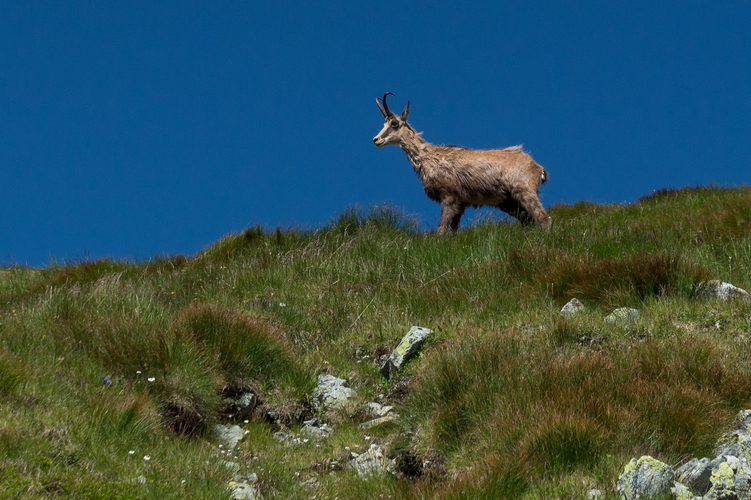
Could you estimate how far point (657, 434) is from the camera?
4.82 meters

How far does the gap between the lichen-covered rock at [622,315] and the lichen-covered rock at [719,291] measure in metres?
1.04

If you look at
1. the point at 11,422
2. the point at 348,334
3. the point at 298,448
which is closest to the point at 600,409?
the point at 298,448

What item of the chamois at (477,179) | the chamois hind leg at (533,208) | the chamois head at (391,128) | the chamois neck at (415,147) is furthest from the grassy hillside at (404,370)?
the chamois head at (391,128)

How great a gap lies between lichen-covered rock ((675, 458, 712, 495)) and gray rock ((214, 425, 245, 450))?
359 cm

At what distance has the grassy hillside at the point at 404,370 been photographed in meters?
4.75

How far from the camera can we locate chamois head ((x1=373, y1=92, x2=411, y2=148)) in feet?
45.1

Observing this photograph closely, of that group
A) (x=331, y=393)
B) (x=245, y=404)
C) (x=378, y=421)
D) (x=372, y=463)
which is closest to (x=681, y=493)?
(x=372, y=463)

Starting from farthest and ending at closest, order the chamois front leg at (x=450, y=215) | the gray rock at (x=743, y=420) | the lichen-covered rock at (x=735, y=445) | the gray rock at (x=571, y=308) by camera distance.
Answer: the chamois front leg at (x=450, y=215) → the gray rock at (x=571, y=308) → the gray rock at (x=743, y=420) → the lichen-covered rock at (x=735, y=445)

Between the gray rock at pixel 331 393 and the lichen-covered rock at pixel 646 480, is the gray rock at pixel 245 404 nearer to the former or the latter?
the gray rock at pixel 331 393

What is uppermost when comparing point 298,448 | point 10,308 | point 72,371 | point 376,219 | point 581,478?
point 376,219

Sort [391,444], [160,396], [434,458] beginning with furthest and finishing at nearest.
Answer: [160,396], [391,444], [434,458]

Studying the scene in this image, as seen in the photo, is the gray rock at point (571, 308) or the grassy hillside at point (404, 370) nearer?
the grassy hillside at point (404, 370)

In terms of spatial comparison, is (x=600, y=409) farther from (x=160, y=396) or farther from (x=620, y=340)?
(x=160, y=396)

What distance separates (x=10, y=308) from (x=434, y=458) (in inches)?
234
